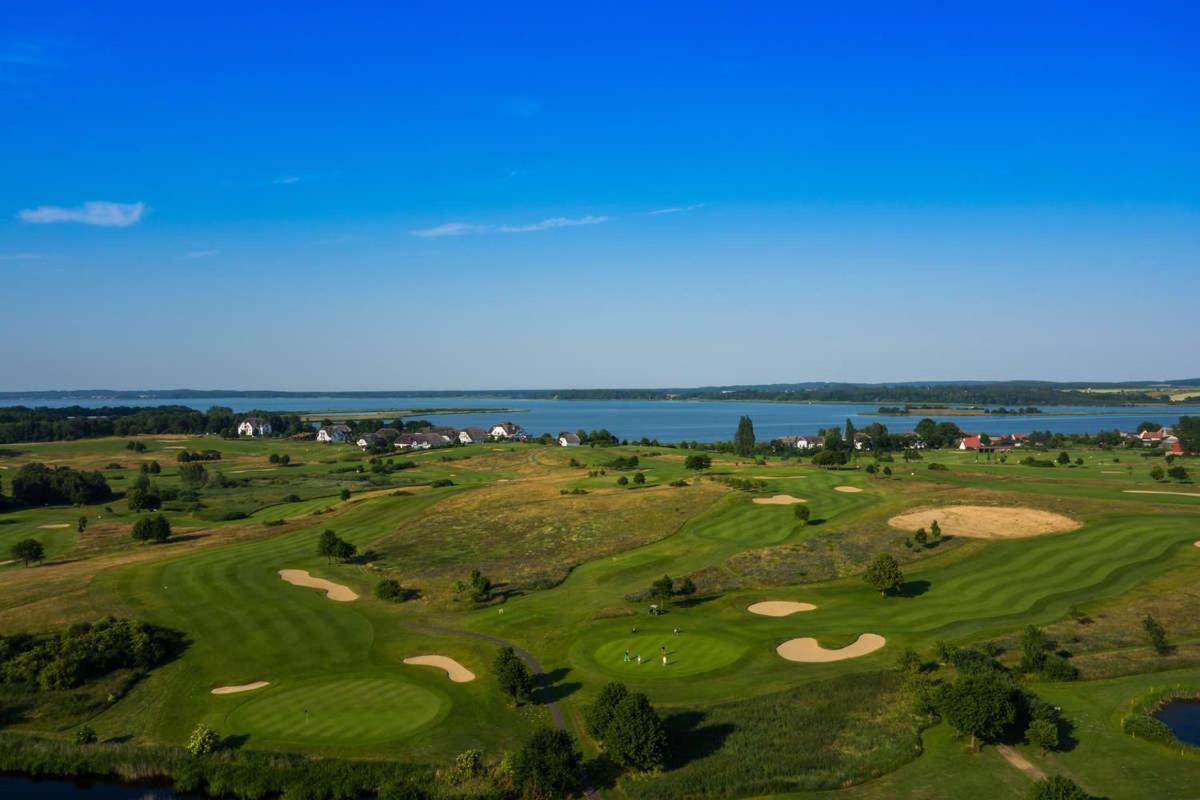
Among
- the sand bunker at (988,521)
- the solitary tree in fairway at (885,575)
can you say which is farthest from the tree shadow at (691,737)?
the sand bunker at (988,521)

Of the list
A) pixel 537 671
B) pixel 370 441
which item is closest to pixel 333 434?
pixel 370 441

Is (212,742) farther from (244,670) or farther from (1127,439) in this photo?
(1127,439)

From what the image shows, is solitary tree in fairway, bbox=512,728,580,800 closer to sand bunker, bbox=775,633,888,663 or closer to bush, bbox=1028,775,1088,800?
bush, bbox=1028,775,1088,800

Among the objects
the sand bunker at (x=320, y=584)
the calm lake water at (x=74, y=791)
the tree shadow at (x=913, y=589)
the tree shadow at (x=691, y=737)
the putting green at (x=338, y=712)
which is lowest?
the calm lake water at (x=74, y=791)

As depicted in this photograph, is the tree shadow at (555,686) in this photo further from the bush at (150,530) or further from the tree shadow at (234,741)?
the bush at (150,530)

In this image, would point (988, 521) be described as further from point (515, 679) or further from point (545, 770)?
point (545, 770)

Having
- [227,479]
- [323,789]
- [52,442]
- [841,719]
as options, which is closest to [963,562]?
[841,719]
